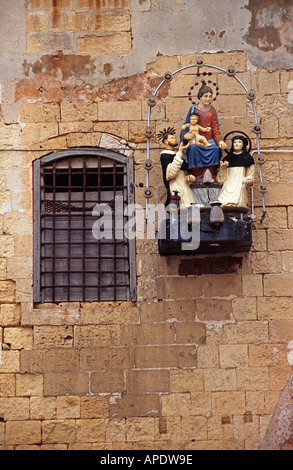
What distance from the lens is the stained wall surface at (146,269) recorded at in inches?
312

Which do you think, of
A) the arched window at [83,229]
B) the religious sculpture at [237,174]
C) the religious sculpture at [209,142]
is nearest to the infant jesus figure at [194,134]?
the religious sculpture at [209,142]

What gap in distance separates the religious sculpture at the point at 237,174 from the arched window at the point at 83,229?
1.03 meters

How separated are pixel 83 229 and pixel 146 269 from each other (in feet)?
2.55

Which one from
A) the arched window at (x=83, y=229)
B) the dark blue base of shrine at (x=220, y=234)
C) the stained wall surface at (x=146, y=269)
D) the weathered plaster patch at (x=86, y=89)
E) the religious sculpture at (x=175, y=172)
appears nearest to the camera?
the dark blue base of shrine at (x=220, y=234)

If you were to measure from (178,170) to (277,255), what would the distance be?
1.38m

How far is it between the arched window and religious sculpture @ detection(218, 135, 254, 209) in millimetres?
1033

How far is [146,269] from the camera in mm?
8211

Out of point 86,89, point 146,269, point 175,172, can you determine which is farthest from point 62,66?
point 146,269

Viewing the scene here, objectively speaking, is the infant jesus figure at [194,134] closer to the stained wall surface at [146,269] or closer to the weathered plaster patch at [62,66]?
the stained wall surface at [146,269]

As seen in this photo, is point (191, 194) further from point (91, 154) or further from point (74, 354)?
point (74, 354)

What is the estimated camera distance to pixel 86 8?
8648 millimetres

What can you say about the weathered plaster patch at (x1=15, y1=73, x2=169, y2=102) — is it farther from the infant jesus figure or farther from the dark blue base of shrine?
the dark blue base of shrine

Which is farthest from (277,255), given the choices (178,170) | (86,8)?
(86,8)

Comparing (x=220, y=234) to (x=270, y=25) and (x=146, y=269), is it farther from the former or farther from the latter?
(x=270, y=25)
